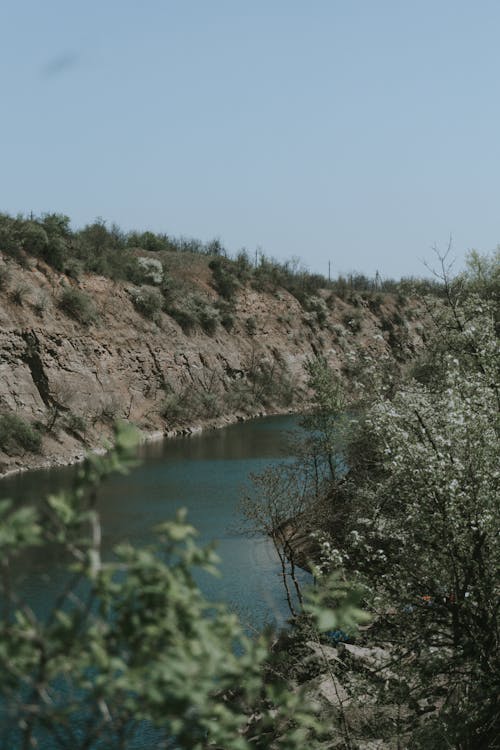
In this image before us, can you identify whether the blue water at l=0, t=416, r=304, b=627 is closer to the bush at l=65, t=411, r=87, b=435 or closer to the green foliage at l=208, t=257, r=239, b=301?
the bush at l=65, t=411, r=87, b=435

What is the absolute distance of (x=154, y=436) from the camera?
50.9 metres

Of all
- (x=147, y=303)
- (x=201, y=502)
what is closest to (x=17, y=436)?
(x=201, y=502)

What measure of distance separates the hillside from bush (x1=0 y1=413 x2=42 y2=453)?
0.05 metres

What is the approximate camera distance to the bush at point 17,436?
39719 millimetres

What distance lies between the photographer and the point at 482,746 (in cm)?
1041

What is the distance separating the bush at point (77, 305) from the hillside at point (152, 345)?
→ 65 millimetres

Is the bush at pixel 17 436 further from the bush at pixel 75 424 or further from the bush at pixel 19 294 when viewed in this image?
the bush at pixel 19 294

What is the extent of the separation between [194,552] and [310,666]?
12.5m

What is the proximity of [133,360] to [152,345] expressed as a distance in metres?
2.91

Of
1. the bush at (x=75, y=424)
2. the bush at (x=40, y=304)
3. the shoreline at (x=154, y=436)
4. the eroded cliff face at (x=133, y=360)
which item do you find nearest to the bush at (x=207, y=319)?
the eroded cliff face at (x=133, y=360)

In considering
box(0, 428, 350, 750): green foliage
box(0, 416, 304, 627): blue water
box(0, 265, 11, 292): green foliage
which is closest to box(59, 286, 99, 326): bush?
box(0, 265, 11, 292): green foliage

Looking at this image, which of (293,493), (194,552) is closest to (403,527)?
(194,552)

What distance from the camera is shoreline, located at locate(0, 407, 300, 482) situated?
39.3m

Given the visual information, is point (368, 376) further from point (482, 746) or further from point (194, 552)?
point (194, 552)
